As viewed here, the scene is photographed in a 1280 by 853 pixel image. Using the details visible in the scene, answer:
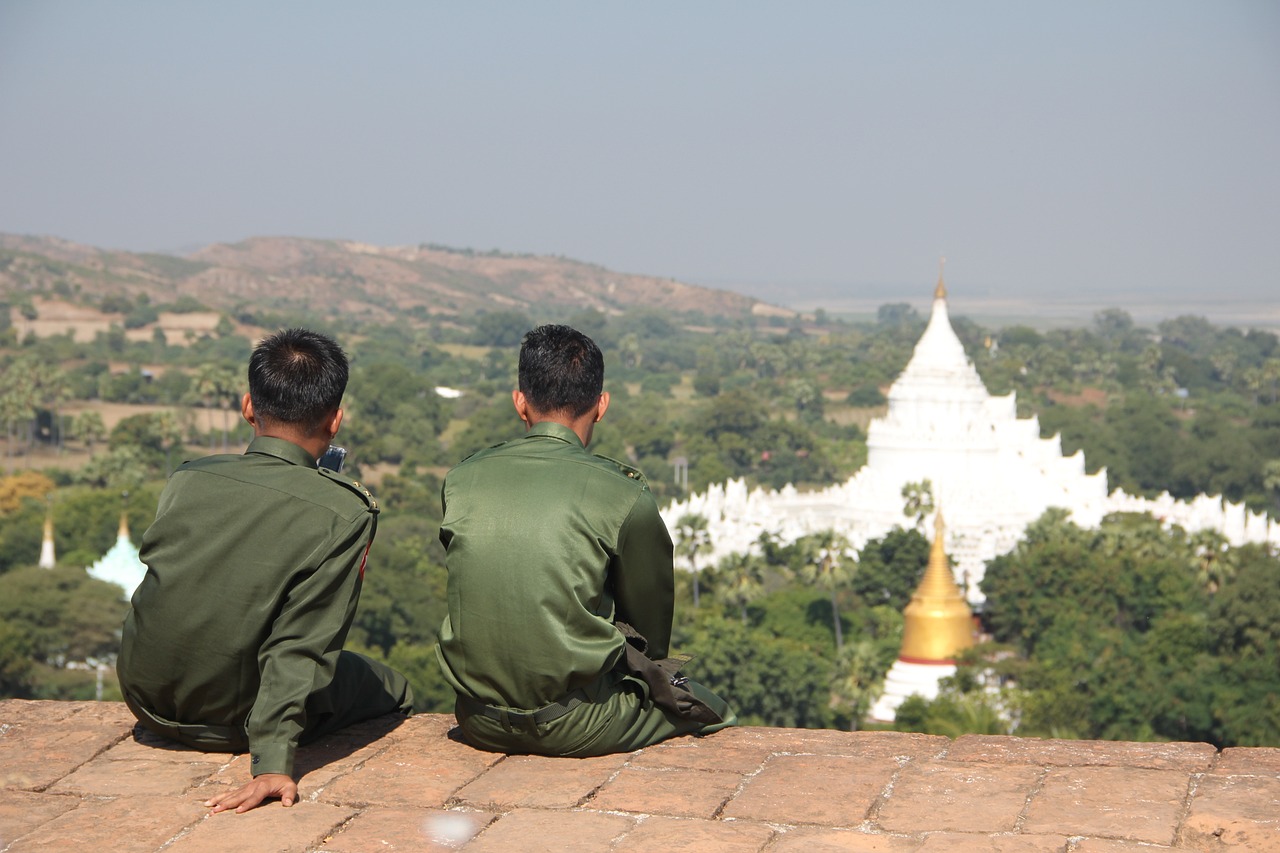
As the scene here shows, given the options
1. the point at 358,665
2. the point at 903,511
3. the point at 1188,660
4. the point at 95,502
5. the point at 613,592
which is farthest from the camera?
the point at 95,502

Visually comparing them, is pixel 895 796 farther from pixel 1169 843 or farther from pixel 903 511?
pixel 903 511

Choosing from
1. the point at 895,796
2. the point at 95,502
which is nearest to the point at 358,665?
the point at 895,796

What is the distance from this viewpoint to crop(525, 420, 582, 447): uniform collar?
266 inches

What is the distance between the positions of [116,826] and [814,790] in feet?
7.55

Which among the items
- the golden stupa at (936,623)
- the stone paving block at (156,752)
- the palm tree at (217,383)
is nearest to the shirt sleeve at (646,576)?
the stone paving block at (156,752)

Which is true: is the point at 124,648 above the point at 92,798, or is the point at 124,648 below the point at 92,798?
above

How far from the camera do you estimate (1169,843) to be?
5.81 m

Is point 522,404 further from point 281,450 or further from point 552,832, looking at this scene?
point 552,832

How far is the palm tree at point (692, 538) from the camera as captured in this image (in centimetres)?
5238

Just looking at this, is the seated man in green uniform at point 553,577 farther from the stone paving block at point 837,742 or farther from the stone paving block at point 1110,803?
the stone paving block at point 1110,803

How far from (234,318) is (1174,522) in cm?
13910

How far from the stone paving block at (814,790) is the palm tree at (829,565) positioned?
40876 mm

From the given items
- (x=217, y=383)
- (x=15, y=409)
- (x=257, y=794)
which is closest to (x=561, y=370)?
(x=257, y=794)

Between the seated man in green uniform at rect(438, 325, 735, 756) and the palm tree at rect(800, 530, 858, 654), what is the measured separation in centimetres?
4102
